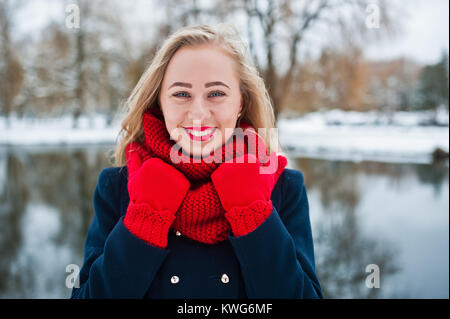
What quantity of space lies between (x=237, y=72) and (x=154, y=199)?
57 centimetres

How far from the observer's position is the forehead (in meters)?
1.08

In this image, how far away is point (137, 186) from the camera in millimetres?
1044

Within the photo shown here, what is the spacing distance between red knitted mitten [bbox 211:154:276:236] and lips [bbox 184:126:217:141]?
4.5 inches

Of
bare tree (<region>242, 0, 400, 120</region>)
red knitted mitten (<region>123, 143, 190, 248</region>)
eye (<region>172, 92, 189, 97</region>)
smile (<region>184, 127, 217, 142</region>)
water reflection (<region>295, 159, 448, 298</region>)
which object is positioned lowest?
water reflection (<region>295, 159, 448, 298</region>)

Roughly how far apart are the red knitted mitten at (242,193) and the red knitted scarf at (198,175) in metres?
0.05

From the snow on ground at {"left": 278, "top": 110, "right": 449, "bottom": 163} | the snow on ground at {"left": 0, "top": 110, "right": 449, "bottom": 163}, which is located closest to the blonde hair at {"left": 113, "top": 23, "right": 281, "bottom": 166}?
the snow on ground at {"left": 0, "top": 110, "right": 449, "bottom": 163}

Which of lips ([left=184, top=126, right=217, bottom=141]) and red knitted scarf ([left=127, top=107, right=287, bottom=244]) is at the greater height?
lips ([left=184, top=126, right=217, bottom=141])

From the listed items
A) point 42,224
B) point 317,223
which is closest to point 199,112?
point 317,223

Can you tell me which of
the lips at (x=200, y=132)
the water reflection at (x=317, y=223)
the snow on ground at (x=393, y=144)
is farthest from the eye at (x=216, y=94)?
the snow on ground at (x=393, y=144)

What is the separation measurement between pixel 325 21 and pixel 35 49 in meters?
19.6

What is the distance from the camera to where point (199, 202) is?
1078 mm

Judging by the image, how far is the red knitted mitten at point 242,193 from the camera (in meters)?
1.01

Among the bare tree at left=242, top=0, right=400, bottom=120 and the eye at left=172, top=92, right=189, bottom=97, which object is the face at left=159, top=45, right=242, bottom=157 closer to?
the eye at left=172, top=92, right=189, bottom=97

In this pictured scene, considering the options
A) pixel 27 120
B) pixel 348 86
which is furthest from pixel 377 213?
pixel 27 120
